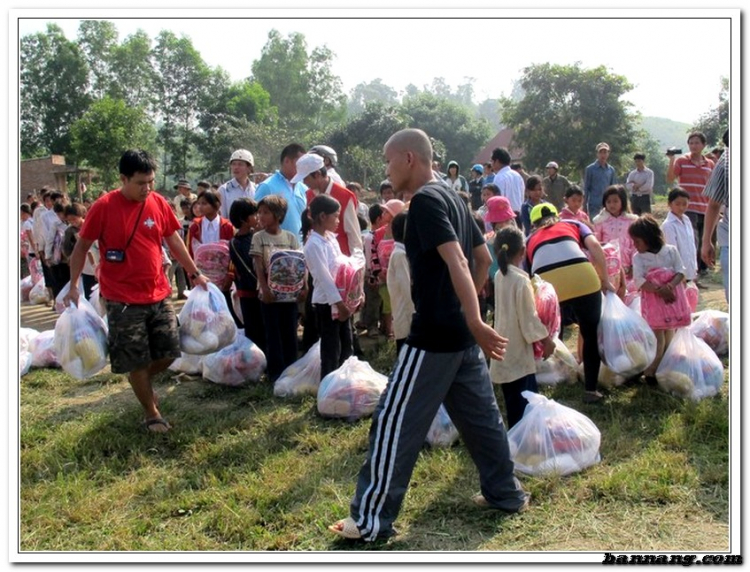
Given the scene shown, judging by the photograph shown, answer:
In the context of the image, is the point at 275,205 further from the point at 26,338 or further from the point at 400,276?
the point at 26,338

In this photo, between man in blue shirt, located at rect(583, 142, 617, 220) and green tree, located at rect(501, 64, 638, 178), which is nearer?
man in blue shirt, located at rect(583, 142, 617, 220)

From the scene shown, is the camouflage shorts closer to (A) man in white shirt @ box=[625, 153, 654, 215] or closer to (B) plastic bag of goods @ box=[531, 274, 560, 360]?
(B) plastic bag of goods @ box=[531, 274, 560, 360]

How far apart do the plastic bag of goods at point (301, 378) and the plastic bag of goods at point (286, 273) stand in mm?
502

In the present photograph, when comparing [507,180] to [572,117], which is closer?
[507,180]

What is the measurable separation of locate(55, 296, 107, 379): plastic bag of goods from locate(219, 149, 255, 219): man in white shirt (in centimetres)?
216

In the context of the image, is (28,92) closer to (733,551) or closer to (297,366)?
(297,366)

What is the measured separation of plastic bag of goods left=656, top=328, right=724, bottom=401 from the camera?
16.7ft

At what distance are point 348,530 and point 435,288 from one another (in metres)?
1.16

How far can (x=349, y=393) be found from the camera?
5.02 metres

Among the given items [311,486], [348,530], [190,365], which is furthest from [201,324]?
[348,530]

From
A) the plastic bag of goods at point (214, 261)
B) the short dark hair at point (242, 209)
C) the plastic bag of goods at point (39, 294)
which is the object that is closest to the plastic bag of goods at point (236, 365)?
the plastic bag of goods at point (214, 261)

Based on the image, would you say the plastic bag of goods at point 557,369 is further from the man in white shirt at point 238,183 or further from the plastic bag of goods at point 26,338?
the plastic bag of goods at point 26,338

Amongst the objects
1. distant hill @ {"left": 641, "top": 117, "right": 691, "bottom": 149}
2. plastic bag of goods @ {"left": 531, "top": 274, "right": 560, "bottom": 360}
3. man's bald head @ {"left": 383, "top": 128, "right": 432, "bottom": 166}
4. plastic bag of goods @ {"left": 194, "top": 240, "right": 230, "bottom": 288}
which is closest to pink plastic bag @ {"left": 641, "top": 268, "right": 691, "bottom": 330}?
plastic bag of goods @ {"left": 531, "top": 274, "right": 560, "bottom": 360}

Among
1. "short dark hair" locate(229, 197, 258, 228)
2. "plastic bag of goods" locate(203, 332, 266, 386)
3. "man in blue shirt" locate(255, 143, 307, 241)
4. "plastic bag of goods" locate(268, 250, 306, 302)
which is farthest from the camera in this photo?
"man in blue shirt" locate(255, 143, 307, 241)
